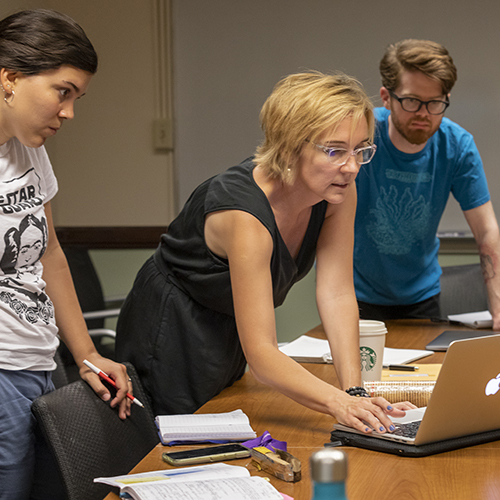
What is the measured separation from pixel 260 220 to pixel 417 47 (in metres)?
1.16

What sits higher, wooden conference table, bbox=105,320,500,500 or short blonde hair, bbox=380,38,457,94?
short blonde hair, bbox=380,38,457,94

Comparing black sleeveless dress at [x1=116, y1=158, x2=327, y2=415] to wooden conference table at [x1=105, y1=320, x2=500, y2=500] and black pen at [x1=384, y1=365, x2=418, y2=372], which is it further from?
black pen at [x1=384, y1=365, x2=418, y2=372]

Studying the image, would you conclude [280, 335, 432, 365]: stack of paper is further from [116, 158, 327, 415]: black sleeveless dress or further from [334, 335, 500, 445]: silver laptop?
[334, 335, 500, 445]: silver laptop

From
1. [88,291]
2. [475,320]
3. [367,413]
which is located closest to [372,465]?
[367,413]

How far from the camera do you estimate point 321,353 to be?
5.95ft

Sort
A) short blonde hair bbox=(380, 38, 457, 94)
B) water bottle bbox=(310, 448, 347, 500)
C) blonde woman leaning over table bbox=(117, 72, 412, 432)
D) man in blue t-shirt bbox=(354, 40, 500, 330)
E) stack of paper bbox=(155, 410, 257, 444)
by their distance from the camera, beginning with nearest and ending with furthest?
water bottle bbox=(310, 448, 347, 500) → stack of paper bbox=(155, 410, 257, 444) → blonde woman leaning over table bbox=(117, 72, 412, 432) → short blonde hair bbox=(380, 38, 457, 94) → man in blue t-shirt bbox=(354, 40, 500, 330)

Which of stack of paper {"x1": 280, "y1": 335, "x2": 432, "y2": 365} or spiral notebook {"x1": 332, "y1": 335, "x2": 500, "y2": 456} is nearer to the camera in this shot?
spiral notebook {"x1": 332, "y1": 335, "x2": 500, "y2": 456}

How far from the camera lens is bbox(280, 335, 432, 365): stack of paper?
5.69 ft

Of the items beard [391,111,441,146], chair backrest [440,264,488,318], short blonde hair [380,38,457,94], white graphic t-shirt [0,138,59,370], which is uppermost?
short blonde hair [380,38,457,94]

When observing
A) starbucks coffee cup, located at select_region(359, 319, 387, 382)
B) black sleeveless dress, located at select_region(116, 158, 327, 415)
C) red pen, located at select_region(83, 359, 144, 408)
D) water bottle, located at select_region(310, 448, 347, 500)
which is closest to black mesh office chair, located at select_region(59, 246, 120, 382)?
black sleeveless dress, located at select_region(116, 158, 327, 415)

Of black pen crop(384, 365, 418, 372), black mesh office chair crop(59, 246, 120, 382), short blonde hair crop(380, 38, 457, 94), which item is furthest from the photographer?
black mesh office chair crop(59, 246, 120, 382)

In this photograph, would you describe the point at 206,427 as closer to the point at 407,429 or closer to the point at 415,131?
the point at 407,429

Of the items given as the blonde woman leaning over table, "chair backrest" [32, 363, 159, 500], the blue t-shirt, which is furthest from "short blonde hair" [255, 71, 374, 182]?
the blue t-shirt

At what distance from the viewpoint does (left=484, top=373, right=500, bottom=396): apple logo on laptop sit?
3.54 ft
